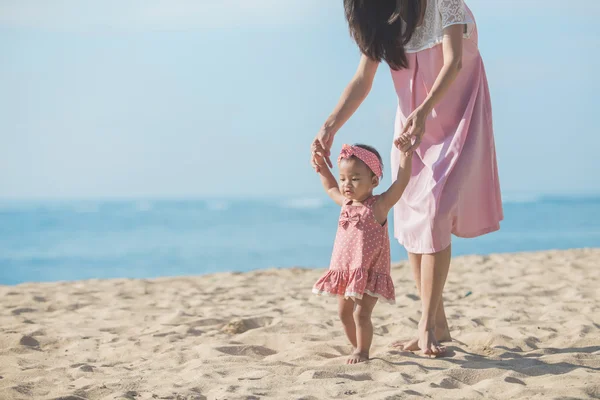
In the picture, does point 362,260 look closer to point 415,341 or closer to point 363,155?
point 363,155

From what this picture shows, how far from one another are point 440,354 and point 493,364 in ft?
0.89

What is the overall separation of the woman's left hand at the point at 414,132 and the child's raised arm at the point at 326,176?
A: 0.47 meters

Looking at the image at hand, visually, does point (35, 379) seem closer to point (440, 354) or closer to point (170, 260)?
point (440, 354)

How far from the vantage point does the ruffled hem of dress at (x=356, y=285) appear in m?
3.48

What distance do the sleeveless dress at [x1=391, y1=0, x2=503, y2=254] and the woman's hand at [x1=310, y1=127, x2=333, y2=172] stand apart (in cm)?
37

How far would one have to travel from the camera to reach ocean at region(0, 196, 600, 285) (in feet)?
58.4

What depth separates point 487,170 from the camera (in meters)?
3.83

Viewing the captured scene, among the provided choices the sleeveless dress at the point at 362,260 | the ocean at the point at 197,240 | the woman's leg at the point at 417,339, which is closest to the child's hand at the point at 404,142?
the sleeveless dress at the point at 362,260

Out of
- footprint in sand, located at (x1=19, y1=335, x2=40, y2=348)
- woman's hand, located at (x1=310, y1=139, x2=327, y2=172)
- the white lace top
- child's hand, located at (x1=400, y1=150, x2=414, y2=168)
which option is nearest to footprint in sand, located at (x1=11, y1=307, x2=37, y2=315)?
footprint in sand, located at (x1=19, y1=335, x2=40, y2=348)

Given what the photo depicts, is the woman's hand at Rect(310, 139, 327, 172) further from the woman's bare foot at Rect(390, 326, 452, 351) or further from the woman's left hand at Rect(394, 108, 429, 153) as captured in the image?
the woman's bare foot at Rect(390, 326, 452, 351)

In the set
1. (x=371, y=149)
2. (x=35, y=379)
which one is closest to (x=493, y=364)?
(x=371, y=149)

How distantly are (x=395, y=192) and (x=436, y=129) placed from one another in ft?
1.62

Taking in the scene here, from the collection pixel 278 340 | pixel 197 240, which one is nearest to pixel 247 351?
pixel 278 340

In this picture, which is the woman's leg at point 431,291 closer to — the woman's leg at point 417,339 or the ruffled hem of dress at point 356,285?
the woman's leg at point 417,339
